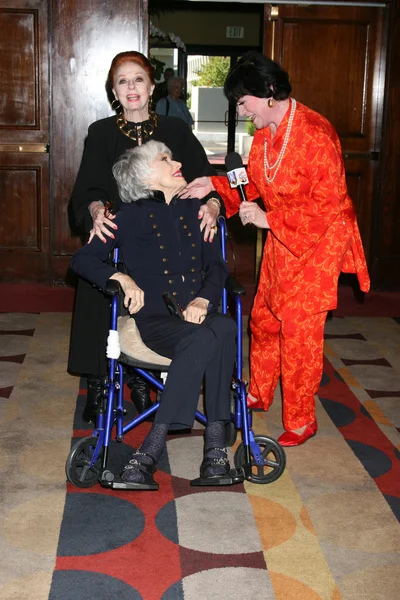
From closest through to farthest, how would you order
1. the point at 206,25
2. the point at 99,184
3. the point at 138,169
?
the point at 138,169 → the point at 99,184 → the point at 206,25

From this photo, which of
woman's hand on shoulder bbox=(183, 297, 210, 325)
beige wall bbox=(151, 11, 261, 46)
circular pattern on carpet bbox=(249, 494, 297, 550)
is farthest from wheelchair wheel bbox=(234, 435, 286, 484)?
beige wall bbox=(151, 11, 261, 46)

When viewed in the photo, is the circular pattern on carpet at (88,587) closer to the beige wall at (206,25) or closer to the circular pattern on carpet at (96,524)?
the circular pattern on carpet at (96,524)

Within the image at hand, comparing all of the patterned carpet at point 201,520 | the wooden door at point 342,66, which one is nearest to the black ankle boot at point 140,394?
the patterned carpet at point 201,520

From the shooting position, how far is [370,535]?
2.80 meters

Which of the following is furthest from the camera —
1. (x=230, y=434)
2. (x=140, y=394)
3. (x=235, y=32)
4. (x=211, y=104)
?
(x=211, y=104)

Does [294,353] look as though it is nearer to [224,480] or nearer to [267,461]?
[267,461]

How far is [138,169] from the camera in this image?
10.8 feet

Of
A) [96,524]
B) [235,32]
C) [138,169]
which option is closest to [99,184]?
[138,169]

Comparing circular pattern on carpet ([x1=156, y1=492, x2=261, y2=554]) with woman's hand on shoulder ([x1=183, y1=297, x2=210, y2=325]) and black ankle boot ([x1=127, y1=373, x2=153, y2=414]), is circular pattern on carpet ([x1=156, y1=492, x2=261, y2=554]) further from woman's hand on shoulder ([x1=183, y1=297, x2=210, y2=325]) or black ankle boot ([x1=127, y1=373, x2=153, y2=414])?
black ankle boot ([x1=127, y1=373, x2=153, y2=414])

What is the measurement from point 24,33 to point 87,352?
3130 mm

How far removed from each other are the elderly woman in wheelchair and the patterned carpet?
7.1 inches

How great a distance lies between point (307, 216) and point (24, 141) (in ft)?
11.0

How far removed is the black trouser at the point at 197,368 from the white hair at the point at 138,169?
0.58 metres

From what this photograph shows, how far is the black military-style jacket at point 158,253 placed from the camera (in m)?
3.31
